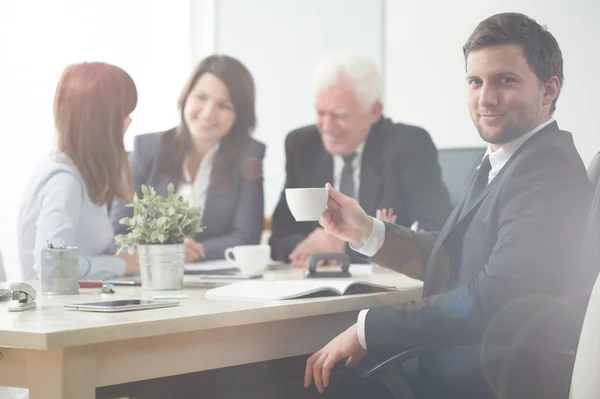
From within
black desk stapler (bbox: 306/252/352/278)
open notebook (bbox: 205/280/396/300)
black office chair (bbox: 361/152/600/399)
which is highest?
open notebook (bbox: 205/280/396/300)

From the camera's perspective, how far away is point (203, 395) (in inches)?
87.8

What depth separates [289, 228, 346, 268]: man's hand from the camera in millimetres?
2798

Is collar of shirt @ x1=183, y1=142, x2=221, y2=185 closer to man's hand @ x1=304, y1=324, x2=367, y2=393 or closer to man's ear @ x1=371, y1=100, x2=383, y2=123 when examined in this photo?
man's ear @ x1=371, y1=100, x2=383, y2=123

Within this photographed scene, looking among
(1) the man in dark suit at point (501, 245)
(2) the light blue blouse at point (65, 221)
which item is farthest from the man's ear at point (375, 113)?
(1) the man in dark suit at point (501, 245)

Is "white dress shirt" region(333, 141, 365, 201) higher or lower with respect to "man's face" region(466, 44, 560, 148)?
lower

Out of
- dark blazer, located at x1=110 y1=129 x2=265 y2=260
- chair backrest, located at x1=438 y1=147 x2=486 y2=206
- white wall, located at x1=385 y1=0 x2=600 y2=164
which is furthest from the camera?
white wall, located at x1=385 y1=0 x2=600 y2=164

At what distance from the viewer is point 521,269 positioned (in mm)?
1580

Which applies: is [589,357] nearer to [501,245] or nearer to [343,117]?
[501,245]

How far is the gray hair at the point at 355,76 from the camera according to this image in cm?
344

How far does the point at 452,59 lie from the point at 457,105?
27cm

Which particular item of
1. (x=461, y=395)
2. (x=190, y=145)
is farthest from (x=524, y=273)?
(x=190, y=145)

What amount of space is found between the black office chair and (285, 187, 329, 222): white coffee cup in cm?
39

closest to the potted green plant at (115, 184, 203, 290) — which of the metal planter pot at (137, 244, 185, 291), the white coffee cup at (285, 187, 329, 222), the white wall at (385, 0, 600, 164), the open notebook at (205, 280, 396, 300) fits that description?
the metal planter pot at (137, 244, 185, 291)

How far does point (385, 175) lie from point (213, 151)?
2.53ft
